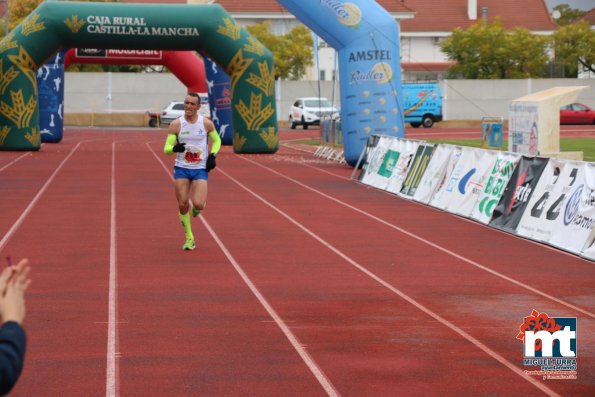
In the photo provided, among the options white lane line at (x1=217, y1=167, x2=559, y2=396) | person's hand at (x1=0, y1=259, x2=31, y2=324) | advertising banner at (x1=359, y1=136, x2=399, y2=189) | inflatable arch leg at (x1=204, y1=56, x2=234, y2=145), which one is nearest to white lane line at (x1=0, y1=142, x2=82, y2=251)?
white lane line at (x1=217, y1=167, x2=559, y2=396)

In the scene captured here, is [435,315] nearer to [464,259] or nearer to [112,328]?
[112,328]

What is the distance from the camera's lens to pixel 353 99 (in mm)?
27016

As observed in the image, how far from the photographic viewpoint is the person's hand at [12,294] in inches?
142

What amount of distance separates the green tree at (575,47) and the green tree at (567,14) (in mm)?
34154

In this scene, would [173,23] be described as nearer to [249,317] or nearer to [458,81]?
[249,317]

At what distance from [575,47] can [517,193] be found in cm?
6031

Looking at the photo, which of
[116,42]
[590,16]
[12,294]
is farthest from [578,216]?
[590,16]

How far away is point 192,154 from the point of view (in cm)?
1397

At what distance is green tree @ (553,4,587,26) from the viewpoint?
356ft

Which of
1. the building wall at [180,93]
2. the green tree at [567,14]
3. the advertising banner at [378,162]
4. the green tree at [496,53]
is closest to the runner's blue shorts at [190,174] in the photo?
the advertising banner at [378,162]

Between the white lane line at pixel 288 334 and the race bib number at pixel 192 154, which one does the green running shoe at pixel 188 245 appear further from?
the race bib number at pixel 192 154

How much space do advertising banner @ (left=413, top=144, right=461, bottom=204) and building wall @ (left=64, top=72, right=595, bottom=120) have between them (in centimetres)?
4136

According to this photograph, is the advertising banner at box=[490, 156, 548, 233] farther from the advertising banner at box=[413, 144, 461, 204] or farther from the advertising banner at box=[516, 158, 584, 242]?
the advertising banner at box=[413, 144, 461, 204]

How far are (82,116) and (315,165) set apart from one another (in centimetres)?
3321
